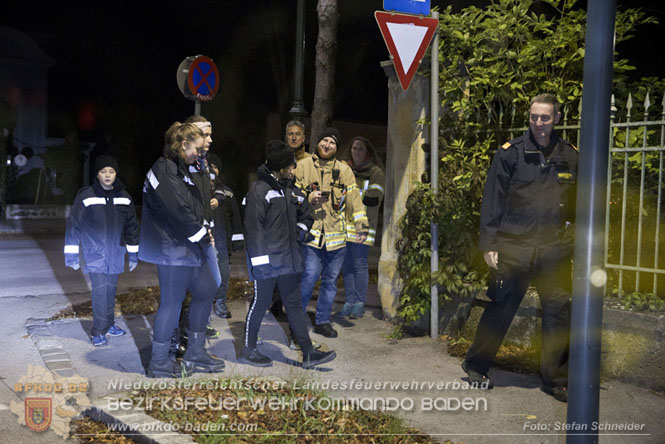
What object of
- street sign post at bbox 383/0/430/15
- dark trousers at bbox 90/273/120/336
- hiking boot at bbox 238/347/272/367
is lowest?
hiking boot at bbox 238/347/272/367

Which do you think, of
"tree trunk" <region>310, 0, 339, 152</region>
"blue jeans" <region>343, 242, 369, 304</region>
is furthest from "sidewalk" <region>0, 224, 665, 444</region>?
"tree trunk" <region>310, 0, 339, 152</region>

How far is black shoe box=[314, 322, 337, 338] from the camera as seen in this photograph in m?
6.72

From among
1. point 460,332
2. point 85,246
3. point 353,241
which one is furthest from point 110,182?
point 460,332

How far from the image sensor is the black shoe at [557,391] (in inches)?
191

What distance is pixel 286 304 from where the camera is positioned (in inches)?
228

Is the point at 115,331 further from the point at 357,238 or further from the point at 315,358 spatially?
the point at 357,238

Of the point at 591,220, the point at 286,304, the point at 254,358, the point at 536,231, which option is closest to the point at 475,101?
the point at 536,231

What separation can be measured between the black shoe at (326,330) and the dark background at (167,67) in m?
21.1

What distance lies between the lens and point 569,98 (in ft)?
18.5

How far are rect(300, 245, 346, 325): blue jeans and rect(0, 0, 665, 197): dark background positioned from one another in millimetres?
20845

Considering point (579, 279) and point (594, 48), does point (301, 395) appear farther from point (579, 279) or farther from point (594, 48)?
point (594, 48)

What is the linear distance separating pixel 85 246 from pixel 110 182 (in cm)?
60

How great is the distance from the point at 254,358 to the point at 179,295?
80 centimetres

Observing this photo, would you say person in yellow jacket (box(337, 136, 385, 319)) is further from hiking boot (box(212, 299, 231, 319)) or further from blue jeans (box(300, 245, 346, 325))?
hiking boot (box(212, 299, 231, 319))
